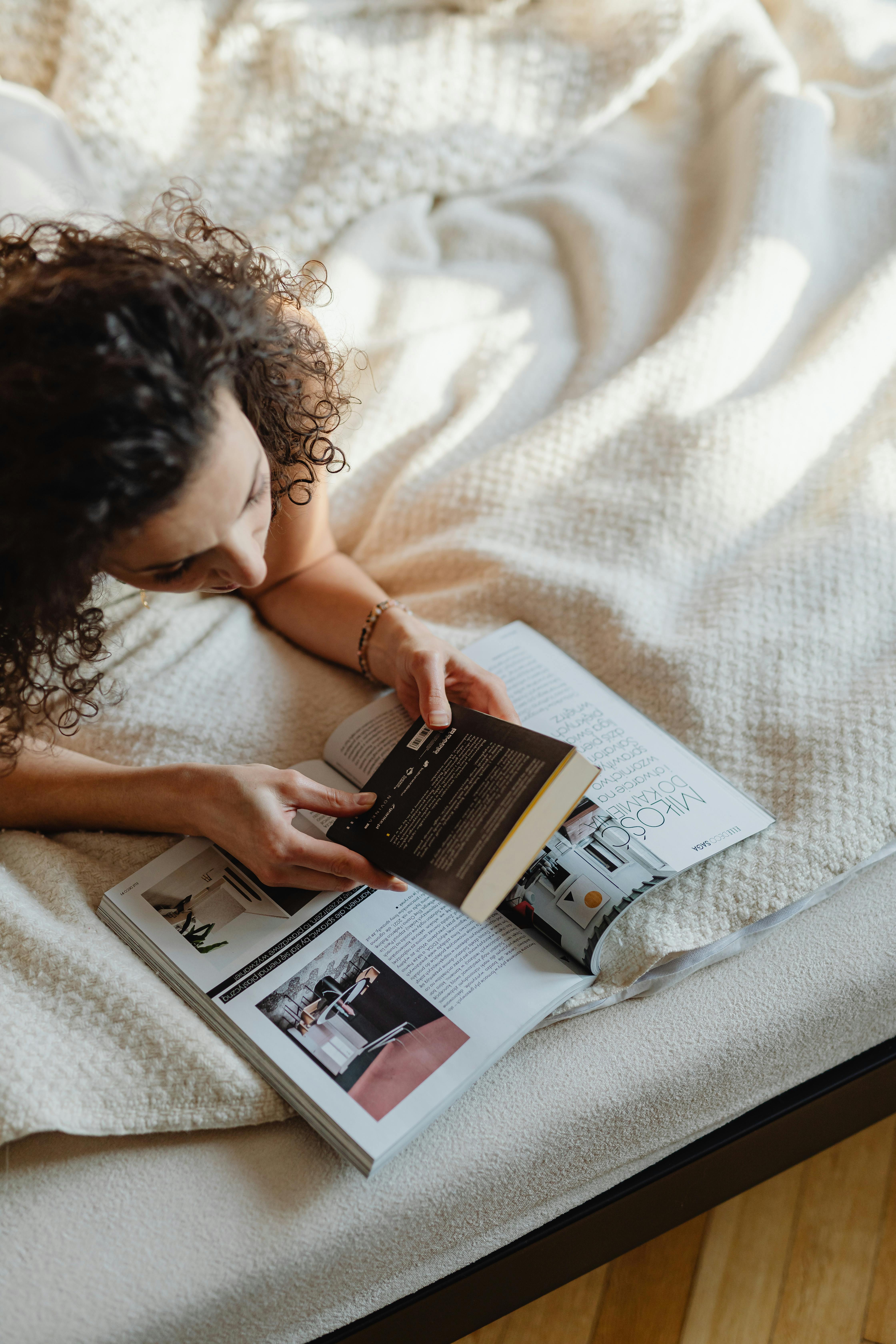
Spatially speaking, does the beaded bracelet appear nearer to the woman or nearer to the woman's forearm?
the woman

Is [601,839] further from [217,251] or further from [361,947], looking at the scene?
[217,251]

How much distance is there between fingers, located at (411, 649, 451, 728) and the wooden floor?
A: 0.68 meters

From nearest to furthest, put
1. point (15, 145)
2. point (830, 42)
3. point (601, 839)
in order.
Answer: point (601, 839), point (15, 145), point (830, 42)

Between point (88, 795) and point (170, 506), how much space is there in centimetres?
38

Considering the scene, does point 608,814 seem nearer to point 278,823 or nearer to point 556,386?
point 278,823

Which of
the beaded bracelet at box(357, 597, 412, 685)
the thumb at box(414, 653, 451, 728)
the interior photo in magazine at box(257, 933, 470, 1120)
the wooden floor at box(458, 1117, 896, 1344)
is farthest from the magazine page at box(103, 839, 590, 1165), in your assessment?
the wooden floor at box(458, 1117, 896, 1344)

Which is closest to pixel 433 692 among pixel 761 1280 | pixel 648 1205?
pixel 648 1205

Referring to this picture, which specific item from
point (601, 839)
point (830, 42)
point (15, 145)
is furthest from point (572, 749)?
point (830, 42)

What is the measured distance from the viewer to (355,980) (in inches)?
30.5

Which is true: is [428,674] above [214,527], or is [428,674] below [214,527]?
below

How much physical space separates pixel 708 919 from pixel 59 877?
1.96ft

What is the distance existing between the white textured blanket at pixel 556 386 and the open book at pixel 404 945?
1.3 inches

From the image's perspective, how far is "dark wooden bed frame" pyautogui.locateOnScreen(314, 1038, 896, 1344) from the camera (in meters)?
0.79

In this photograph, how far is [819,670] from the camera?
3.09 feet
